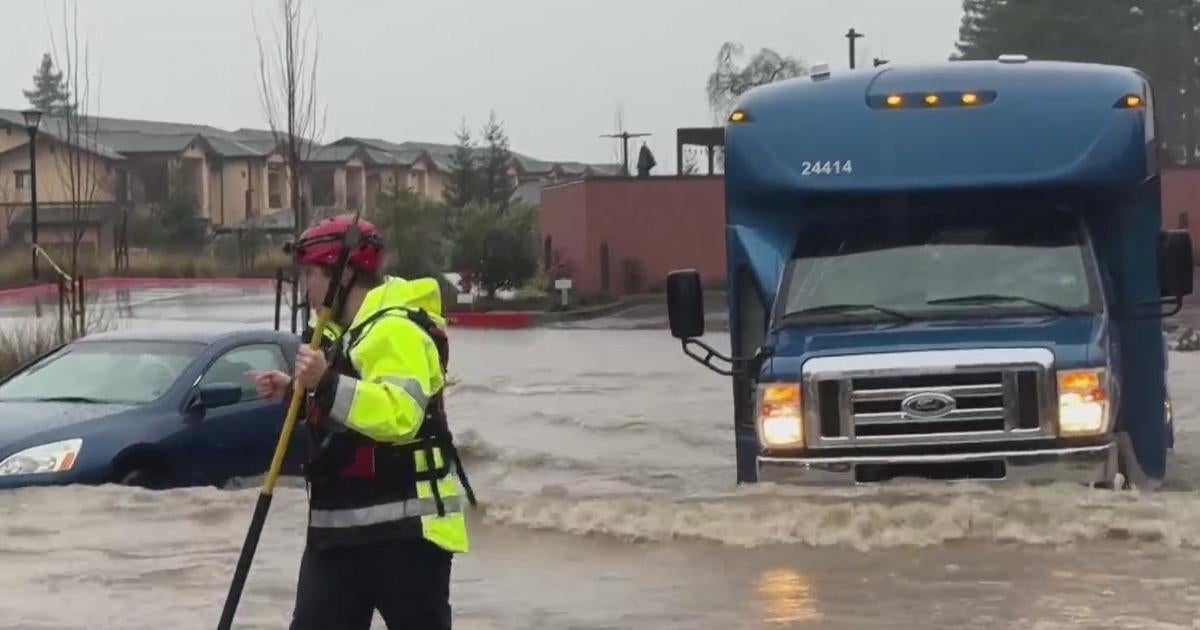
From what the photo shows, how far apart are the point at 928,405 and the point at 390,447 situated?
4835mm

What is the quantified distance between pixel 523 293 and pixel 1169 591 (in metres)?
34.4

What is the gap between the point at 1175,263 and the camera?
10406mm

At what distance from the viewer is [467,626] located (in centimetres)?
809

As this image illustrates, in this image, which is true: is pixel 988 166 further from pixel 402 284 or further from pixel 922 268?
pixel 402 284

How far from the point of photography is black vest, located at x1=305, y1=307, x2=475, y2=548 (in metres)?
5.35

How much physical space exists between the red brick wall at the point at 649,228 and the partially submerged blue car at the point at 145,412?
31759 millimetres

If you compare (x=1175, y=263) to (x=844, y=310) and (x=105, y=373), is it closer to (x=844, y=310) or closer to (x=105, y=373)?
(x=844, y=310)

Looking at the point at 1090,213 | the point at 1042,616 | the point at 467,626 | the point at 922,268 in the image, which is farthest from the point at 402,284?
the point at 1090,213

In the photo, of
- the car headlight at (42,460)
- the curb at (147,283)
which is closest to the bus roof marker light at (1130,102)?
the car headlight at (42,460)

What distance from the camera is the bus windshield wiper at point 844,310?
10.1m

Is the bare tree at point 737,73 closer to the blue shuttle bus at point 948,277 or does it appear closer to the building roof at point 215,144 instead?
the building roof at point 215,144

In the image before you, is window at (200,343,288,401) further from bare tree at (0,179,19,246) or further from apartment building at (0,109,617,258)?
bare tree at (0,179,19,246)

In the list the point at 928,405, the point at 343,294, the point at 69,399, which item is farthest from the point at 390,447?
the point at 69,399

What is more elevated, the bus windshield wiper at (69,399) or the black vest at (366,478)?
the black vest at (366,478)
